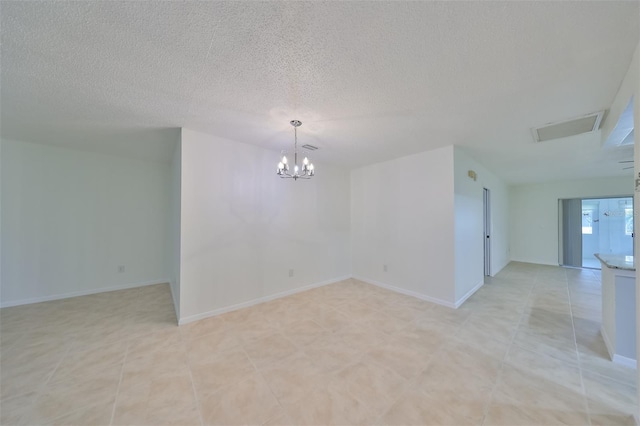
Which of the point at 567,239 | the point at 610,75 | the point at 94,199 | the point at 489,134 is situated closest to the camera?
the point at 610,75

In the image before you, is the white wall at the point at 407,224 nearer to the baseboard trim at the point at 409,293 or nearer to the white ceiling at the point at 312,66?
the baseboard trim at the point at 409,293

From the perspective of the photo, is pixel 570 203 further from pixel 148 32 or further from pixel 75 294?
pixel 75 294

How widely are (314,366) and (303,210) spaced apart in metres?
2.65

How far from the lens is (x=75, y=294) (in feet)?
12.6

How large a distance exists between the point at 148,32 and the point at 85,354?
3032mm

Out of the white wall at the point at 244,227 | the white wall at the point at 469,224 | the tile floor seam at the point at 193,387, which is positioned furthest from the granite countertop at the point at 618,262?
the tile floor seam at the point at 193,387

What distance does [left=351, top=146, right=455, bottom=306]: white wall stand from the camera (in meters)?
3.47

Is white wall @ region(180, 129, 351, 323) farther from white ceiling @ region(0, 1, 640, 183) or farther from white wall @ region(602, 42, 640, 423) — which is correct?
white wall @ region(602, 42, 640, 423)

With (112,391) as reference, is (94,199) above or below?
above

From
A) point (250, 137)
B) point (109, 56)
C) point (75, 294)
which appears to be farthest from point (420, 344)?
point (75, 294)

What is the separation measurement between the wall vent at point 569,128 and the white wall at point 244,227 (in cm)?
332

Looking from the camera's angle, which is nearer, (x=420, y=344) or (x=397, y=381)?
(x=397, y=381)

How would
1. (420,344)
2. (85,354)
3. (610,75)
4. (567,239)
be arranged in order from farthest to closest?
1. (567,239)
2. (420,344)
3. (85,354)
4. (610,75)

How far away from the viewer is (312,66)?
5.43ft
